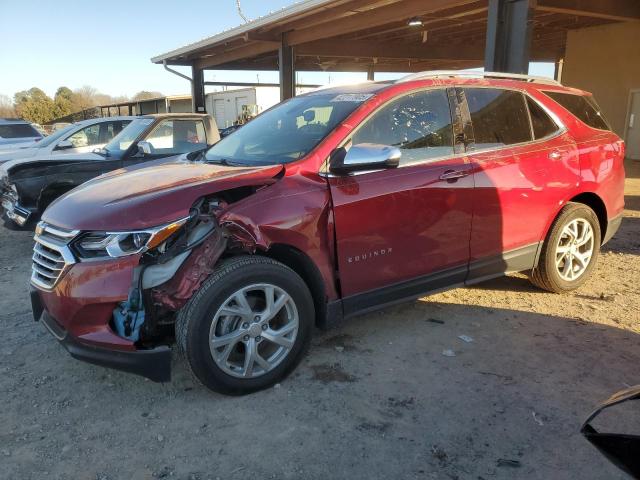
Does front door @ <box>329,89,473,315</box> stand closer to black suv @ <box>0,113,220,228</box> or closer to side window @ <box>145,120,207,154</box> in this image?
black suv @ <box>0,113,220,228</box>

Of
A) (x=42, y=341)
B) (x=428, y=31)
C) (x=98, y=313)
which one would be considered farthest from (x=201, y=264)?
(x=428, y=31)

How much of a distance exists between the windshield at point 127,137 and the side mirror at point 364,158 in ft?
15.9

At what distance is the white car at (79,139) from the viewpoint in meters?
8.59

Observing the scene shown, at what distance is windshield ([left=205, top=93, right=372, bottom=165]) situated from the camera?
3.52 meters

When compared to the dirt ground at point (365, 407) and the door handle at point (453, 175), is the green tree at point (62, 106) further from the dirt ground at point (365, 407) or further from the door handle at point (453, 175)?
the door handle at point (453, 175)

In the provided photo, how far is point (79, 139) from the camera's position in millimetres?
8875

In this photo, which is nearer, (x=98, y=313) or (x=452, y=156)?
(x=98, y=313)

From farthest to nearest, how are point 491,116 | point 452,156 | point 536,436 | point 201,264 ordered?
1. point 491,116
2. point 452,156
3. point 201,264
4. point 536,436

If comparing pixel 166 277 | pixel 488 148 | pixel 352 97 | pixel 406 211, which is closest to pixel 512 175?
pixel 488 148

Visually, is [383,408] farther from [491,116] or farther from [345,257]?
[491,116]

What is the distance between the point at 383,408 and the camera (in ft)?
9.83

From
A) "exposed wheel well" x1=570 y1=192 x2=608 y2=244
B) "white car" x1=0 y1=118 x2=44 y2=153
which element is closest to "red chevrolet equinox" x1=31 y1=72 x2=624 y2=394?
"exposed wheel well" x1=570 y1=192 x2=608 y2=244

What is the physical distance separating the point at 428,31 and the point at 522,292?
12.5 m

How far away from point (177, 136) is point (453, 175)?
17.0 ft
